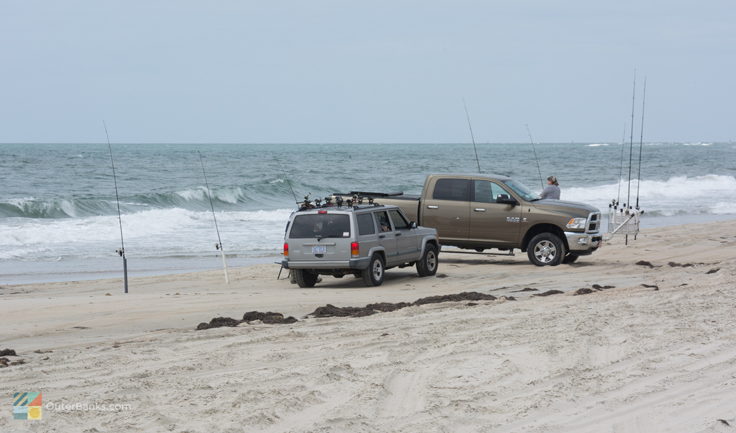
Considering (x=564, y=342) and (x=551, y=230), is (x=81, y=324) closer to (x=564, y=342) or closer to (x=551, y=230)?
(x=564, y=342)

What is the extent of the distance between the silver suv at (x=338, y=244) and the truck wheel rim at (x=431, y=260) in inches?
47.5

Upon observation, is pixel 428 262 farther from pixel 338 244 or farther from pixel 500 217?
pixel 338 244

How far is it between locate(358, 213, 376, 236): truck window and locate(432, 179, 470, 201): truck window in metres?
3.10

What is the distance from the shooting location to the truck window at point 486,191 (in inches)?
750

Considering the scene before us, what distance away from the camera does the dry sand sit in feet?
22.4

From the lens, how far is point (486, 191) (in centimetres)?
1908

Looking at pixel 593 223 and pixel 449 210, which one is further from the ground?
pixel 449 210

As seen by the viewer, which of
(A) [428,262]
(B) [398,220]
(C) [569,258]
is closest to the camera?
(B) [398,220]

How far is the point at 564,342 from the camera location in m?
9.27

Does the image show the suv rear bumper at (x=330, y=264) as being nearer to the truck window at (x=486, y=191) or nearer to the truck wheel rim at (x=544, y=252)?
the truck window at (x=486, y=191)

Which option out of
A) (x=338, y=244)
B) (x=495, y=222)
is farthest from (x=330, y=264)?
(x=495, y=222)

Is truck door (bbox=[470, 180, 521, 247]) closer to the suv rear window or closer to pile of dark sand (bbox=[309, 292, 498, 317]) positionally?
the suv rear window

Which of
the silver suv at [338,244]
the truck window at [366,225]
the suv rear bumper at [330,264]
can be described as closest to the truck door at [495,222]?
the silver suv at [338,244]

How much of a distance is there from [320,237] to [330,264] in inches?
19.0
